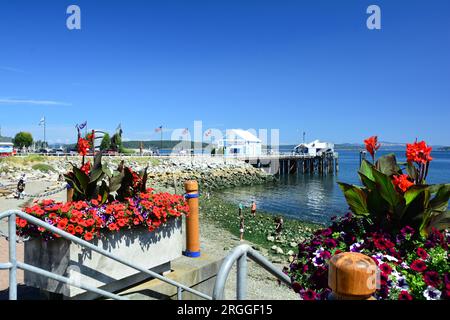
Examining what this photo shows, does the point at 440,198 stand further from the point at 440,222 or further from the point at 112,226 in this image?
the point at 112,226

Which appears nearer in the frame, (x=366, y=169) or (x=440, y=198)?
(x=440, y=198)

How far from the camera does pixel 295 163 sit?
64438 millimetres

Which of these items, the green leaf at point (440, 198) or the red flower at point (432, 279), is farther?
the green leaf at point (440, 198)

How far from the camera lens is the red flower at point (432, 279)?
1.94 m

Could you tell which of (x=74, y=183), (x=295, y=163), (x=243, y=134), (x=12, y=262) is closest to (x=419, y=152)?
(x=12, y=262)

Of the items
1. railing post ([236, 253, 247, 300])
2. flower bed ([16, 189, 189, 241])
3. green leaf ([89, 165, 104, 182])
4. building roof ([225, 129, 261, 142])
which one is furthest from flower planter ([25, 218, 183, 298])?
building roof ([225, 129, 261, 142])

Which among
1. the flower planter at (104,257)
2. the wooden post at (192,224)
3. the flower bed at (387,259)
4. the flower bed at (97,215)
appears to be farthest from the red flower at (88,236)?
the flower bed at (387,259)

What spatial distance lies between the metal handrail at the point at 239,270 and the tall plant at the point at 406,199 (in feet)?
3.17

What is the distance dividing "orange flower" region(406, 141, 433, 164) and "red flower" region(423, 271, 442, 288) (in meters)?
1.02

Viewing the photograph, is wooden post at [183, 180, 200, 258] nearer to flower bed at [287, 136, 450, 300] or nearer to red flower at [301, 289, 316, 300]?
flower bed at [287, 136, 450, 300]

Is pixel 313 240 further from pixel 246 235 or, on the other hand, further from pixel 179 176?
pixel 179 176

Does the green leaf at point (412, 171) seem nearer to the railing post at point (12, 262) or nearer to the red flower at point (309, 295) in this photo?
the red flower at point (309, 295)

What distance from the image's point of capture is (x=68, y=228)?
3479 mm

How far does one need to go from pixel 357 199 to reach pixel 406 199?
0.38 m
